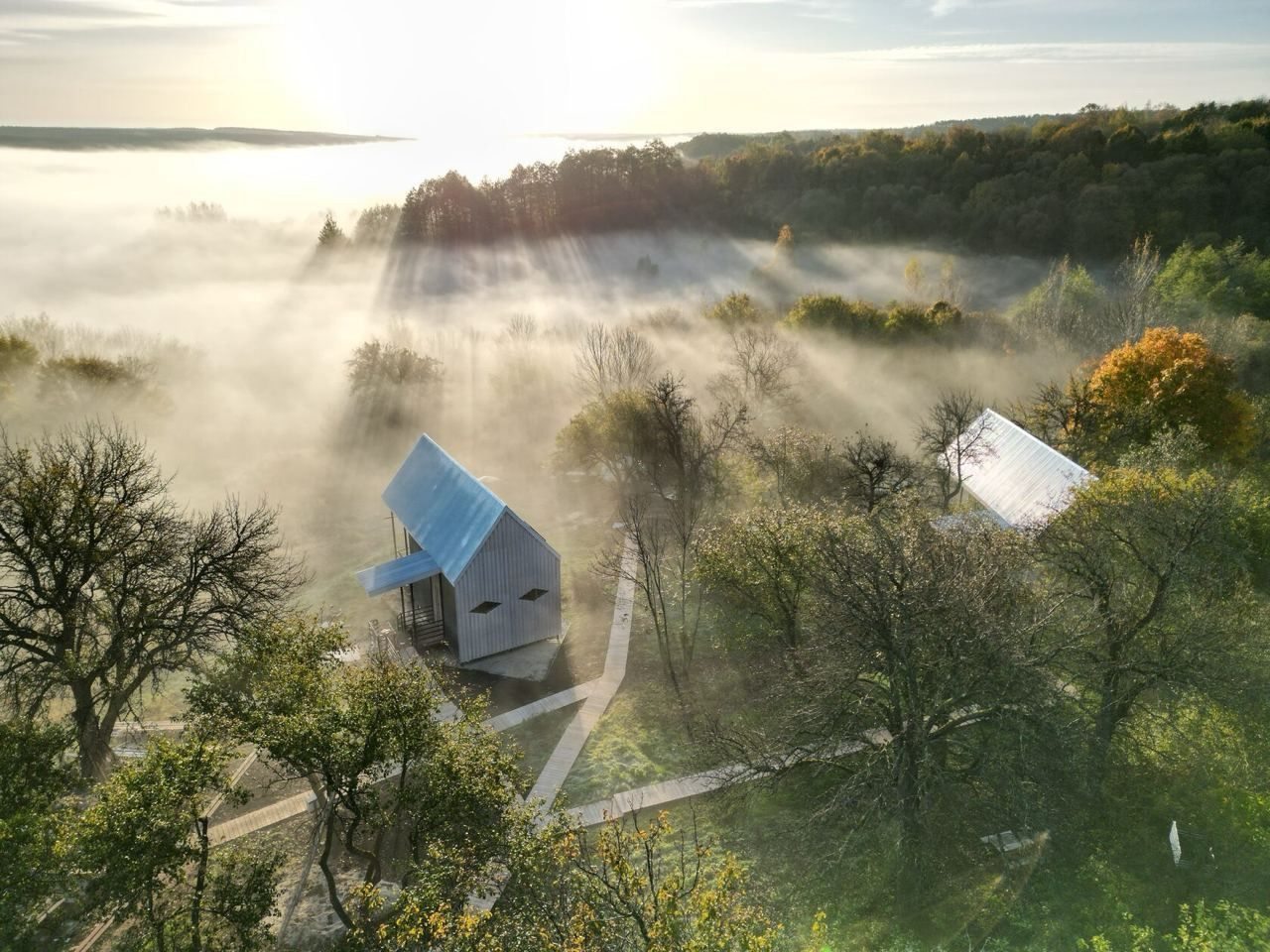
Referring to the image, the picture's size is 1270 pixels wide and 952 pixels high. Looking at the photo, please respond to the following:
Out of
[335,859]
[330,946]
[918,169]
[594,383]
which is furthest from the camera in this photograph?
[918,169]

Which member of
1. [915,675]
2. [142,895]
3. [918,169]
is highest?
[918,169]

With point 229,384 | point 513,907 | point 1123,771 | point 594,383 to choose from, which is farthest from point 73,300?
point 1123,771

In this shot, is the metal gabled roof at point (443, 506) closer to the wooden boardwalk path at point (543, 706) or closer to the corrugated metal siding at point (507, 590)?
the corrugated metal siding at point (507, 590)

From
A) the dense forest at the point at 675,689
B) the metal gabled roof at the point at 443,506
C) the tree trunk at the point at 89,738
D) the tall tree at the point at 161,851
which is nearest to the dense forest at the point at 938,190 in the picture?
the dense forest at the point at 675,689

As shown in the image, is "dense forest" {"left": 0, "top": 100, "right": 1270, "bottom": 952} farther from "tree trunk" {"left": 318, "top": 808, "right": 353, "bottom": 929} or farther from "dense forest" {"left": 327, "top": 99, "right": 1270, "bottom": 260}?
"dense forest" {"left": 327, "top": 99, "right": 1270, "bottom": 260}

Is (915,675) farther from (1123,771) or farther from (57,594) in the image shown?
(57,594)
